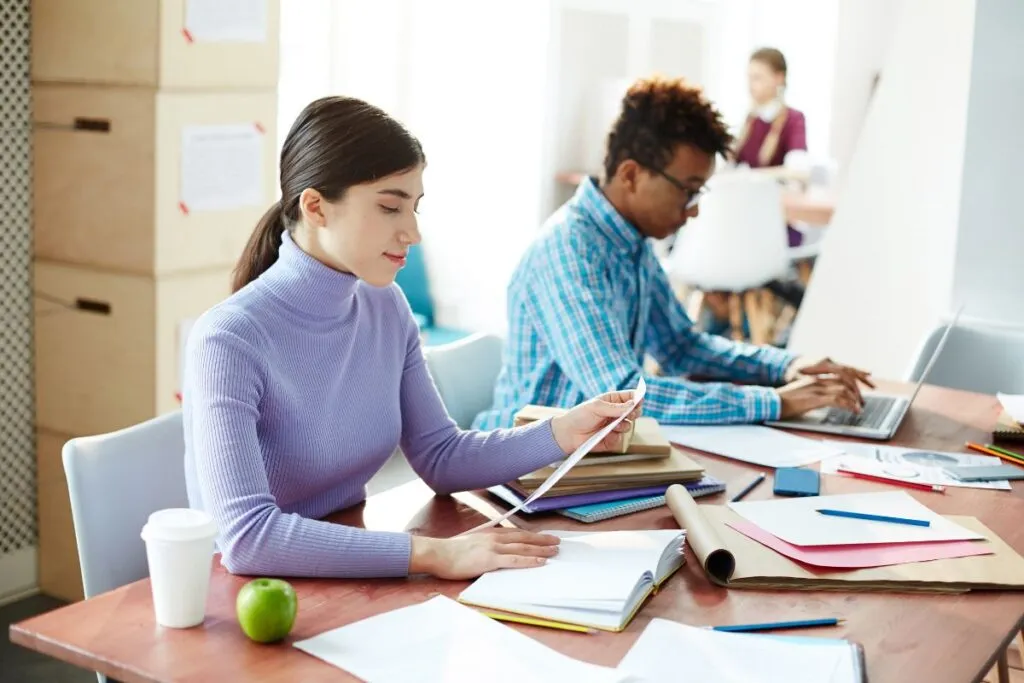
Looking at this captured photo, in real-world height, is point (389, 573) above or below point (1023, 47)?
below

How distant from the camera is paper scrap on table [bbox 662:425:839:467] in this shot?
87.2 inches

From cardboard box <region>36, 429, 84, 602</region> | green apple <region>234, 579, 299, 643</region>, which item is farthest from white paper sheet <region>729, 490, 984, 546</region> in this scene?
cardboard box <region>36, 429, 84, 602</region>

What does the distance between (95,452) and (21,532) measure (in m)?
1.70

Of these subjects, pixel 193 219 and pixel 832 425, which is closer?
pixel 832 425

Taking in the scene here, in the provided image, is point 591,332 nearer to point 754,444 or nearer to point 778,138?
point 754,444

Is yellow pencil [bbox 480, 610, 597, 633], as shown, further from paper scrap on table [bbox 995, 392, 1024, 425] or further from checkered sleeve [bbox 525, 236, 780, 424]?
paper scrap on table [bbox 995, 392, 1024, 425]

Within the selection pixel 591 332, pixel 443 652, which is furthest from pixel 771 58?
pixel 443 652

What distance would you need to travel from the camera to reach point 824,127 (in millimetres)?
7613

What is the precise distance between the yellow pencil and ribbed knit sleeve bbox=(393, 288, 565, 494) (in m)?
0.48

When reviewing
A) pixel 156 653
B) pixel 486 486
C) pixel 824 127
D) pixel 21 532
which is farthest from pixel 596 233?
pixel 824 127

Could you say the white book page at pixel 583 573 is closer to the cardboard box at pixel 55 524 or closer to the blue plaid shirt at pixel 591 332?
the blue plaid shirt at pixel 591 332

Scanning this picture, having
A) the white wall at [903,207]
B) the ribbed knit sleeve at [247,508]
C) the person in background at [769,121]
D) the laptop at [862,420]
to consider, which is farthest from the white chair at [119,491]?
the person in background at [769,121]

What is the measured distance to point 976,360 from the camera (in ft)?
10.6

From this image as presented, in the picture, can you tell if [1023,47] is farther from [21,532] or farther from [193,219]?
[21,532]
